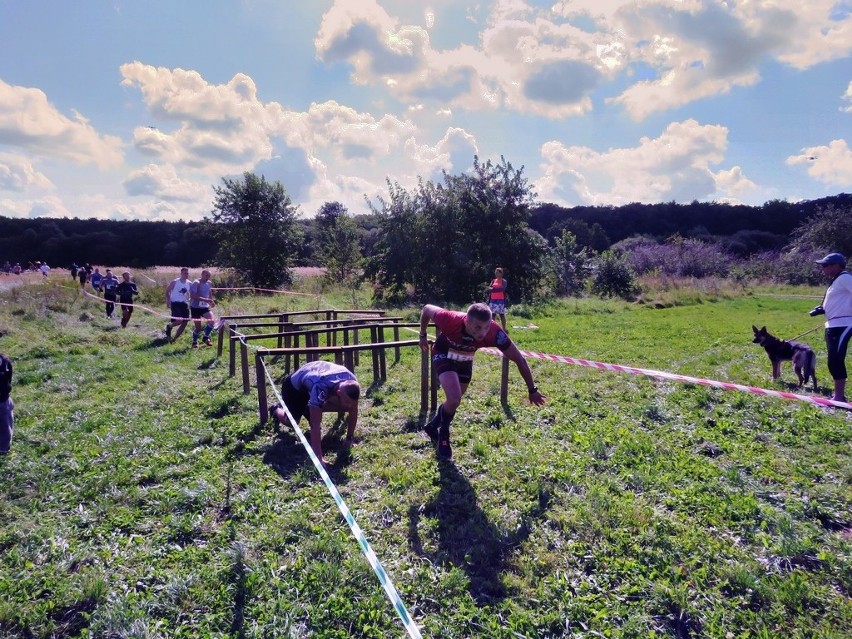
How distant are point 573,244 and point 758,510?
27.3 m

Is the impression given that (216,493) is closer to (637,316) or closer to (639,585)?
(639,585)

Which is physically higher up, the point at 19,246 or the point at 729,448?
the point at 19,246

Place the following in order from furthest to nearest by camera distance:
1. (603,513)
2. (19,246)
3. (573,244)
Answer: (19,246) < (573,244) < (603,513)

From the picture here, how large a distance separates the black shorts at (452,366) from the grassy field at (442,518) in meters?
0.79

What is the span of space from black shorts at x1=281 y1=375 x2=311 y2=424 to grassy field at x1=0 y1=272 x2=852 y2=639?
13.8 inches

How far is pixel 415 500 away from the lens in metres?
4.28

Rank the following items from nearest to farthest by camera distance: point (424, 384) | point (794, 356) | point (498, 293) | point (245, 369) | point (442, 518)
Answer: point (442, 518) → point (424, 384) → point (245, 369) → point (794, 356) → point (498, 293)

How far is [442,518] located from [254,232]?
27.6 metres

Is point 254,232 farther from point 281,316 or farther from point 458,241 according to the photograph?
point 281,316

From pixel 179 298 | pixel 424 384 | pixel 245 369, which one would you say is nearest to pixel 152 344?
pixel 179 298

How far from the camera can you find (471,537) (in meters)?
3.77

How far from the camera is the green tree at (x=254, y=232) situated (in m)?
28.7

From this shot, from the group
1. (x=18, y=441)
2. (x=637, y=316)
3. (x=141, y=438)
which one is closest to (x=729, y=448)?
(x=141, y=438)

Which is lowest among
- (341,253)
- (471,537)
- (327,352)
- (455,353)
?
(471,537)
